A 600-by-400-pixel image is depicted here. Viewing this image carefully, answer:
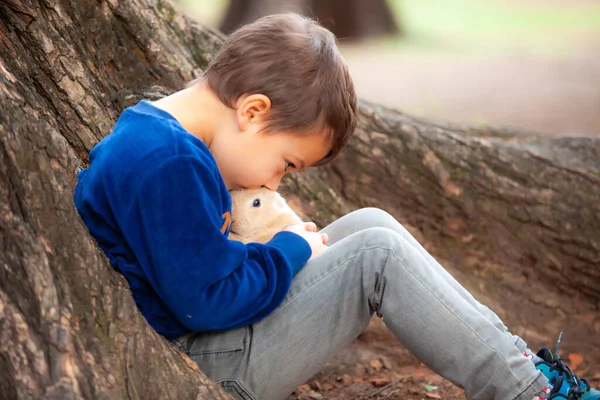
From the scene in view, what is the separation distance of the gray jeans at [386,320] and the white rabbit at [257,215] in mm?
319

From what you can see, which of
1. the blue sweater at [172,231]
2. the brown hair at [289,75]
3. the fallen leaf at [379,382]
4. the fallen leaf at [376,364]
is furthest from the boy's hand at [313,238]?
the fallen leaf at [376,364]

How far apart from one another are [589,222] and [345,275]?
2.04 m

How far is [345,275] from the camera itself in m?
2.36

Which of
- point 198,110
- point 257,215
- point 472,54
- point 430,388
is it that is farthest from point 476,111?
point 198,110

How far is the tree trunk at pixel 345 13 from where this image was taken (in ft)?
41.7

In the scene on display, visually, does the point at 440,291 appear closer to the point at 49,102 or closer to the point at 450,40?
the point at 49,102

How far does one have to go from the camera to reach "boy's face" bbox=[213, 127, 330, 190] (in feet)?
7.75

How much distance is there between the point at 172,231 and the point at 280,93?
0.54 meters

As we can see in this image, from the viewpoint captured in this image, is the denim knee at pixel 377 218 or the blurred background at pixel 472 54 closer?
the denim knee at pixel 377 218

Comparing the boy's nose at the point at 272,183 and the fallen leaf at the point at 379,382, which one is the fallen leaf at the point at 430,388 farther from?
the boy's nose at the point at 272,183

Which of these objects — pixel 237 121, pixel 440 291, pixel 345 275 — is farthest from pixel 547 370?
pixel 237 121

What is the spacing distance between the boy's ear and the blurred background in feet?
16.8

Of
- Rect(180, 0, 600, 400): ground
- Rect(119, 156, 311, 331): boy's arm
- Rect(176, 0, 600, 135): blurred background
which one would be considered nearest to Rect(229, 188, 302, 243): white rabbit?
Rect(119, 156, 311, 331): boy's arm

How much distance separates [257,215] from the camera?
2.63 m
